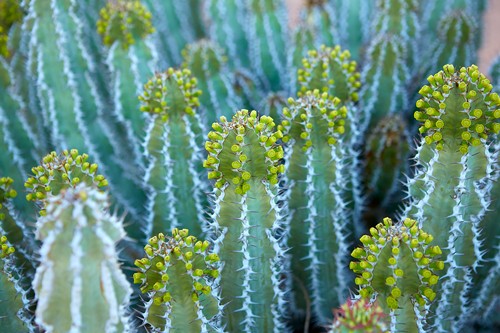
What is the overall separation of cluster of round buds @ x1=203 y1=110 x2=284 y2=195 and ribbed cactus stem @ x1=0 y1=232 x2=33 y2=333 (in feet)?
2.66

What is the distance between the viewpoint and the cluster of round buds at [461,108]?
83.0 inches

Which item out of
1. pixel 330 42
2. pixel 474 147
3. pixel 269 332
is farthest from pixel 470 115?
pixel 330 42

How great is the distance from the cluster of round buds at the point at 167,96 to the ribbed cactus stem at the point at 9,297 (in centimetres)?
80

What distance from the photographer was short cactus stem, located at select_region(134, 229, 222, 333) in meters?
1.96

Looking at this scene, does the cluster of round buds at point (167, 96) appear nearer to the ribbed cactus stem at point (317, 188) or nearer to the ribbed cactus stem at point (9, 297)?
the ribbed cactus stem at point (317, 188)

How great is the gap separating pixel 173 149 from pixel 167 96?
23 cm

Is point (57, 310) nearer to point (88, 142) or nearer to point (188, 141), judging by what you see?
point (188, 141)

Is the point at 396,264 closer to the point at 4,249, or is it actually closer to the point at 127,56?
the point at 4,249

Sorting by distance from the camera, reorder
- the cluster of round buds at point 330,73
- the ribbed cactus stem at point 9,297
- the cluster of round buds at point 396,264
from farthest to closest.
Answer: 1. the cluster of round buds at point 330,73
2. the ribbed cactus stem at point 9,297
3. the cluster of round buds at point 396,264

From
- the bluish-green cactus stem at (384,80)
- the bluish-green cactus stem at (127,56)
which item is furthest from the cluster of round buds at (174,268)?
the bluish-green cactus stem at (384,80)

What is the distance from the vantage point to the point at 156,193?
8.85 feet

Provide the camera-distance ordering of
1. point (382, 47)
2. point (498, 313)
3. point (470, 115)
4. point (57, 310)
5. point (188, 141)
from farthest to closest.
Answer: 1. point (382, 47)
2. point (498, 313)
3. point (188, 141)
4. point (470, 115)
5. point (57, 310)

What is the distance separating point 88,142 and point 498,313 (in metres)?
2.23

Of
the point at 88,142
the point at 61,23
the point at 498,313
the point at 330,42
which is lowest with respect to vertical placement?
the point at 498,313
